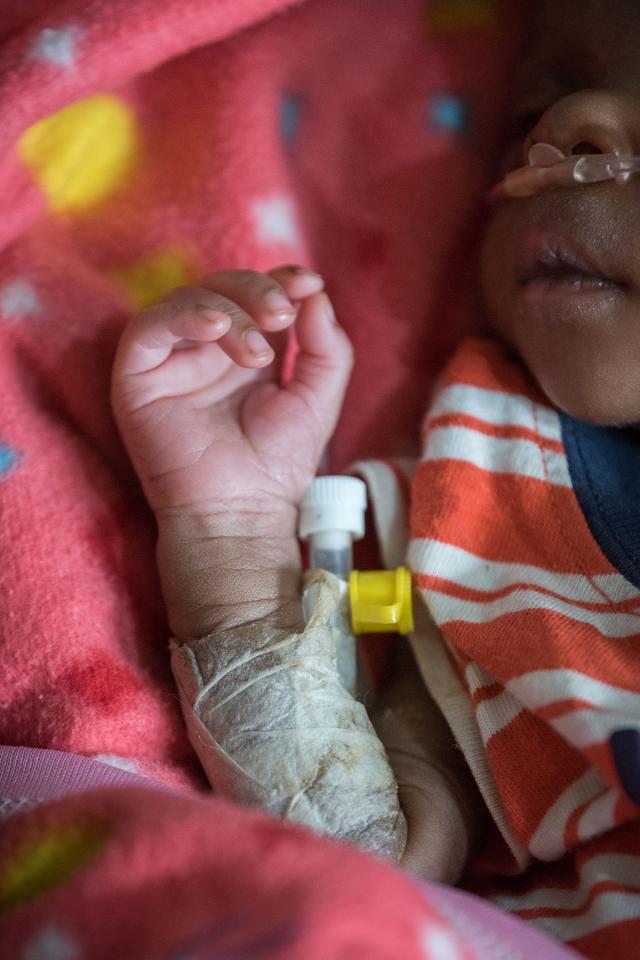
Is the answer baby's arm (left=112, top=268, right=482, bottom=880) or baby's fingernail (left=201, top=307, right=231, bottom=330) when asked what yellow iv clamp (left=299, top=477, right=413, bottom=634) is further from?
baby's fingernail (left=201, top=307, right=231, bottom=330)

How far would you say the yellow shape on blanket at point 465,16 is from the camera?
3.99 ft

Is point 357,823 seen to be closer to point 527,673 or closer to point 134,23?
point 527,673

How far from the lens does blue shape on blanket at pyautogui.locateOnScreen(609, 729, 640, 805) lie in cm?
73

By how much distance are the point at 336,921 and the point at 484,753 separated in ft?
1.25

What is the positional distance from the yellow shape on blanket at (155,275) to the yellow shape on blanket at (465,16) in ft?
1.51

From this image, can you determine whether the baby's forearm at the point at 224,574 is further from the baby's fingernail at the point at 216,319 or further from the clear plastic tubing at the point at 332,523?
the baby's fingernail at the point at 216,319

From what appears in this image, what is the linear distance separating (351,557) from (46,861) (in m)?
0.47

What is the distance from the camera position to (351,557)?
98 centimetres

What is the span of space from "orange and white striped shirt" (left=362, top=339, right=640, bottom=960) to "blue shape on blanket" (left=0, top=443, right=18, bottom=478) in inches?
14.5

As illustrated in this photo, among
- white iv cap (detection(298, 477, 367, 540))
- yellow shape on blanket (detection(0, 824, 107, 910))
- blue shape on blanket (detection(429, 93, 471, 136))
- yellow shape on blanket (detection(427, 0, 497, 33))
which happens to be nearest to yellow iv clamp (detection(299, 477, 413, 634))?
white iv cap (detection(298, 477, 367, 540))

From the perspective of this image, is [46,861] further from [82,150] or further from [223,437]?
[82,150]

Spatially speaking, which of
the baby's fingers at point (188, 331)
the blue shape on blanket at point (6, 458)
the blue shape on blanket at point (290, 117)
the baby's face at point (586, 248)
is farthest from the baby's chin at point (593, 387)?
the blue shape on blanket at point (6, 458)

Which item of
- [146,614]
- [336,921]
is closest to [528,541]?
[146,614]

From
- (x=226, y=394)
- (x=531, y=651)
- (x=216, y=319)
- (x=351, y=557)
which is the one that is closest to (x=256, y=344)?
(x=216, y=319)
